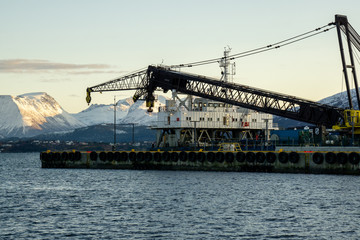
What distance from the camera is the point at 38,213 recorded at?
52.9 meters

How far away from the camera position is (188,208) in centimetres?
5438

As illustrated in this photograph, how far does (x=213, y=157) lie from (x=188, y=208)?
3827cm

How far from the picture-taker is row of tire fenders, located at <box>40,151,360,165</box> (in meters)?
79.9

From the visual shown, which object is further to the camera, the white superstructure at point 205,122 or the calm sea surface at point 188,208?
the white superstructure at point 205,122

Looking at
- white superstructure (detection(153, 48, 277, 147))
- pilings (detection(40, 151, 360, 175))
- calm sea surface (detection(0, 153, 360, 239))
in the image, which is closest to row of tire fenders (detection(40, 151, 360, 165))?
pilings (detection(40, 151, 360, 175))

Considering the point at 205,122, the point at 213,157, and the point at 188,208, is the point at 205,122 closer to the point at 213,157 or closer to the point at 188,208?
the point at 213,157

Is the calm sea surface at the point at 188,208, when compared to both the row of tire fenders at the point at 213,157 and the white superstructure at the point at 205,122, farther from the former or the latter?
the white superstructure at the point at 205,122

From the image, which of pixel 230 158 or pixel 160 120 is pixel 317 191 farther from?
pixel 160 120

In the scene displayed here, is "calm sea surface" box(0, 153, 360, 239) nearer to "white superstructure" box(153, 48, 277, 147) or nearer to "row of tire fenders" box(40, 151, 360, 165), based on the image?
"row of tire fenders" box(40, 151, 360, 165)

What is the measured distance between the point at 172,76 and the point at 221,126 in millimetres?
13444

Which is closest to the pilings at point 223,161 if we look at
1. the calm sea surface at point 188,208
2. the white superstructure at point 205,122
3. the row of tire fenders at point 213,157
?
the row of tire fenders at point 213,157

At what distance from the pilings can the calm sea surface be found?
2186mm

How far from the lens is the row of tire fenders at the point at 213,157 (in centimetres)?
7994

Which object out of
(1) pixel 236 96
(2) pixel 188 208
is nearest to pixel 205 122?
(1) pixel 236 96
